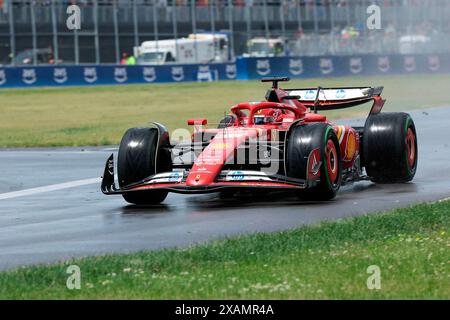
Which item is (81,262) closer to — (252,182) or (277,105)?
(252,182)

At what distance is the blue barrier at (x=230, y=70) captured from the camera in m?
48.3

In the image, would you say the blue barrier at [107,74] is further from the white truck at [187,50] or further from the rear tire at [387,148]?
the rear tire at [387,148]

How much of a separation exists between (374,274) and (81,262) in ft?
8.02

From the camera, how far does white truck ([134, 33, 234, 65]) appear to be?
55.6 meters

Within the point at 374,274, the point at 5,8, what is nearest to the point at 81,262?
the point at 374,274

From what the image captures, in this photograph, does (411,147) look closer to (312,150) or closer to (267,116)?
(267,116)

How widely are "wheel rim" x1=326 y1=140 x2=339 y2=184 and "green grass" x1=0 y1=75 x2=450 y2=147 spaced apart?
419 inches

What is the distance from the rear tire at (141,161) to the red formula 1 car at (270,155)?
0.01m

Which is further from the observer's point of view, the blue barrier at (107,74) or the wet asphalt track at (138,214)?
A: the blue barrier at (107,74)

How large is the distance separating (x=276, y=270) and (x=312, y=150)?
4.46 m

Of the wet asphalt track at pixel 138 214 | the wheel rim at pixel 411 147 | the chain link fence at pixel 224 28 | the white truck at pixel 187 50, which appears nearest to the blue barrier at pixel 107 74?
the chain link fence at pixel 224 28

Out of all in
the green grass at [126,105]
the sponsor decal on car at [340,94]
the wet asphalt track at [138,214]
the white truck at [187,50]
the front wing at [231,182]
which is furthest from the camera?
the white truck at [187,50]

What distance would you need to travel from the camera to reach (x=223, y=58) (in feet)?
190

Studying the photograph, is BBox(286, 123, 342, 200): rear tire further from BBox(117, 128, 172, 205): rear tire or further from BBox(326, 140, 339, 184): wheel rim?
BBox(117, 128, 172, 205): rear tire
